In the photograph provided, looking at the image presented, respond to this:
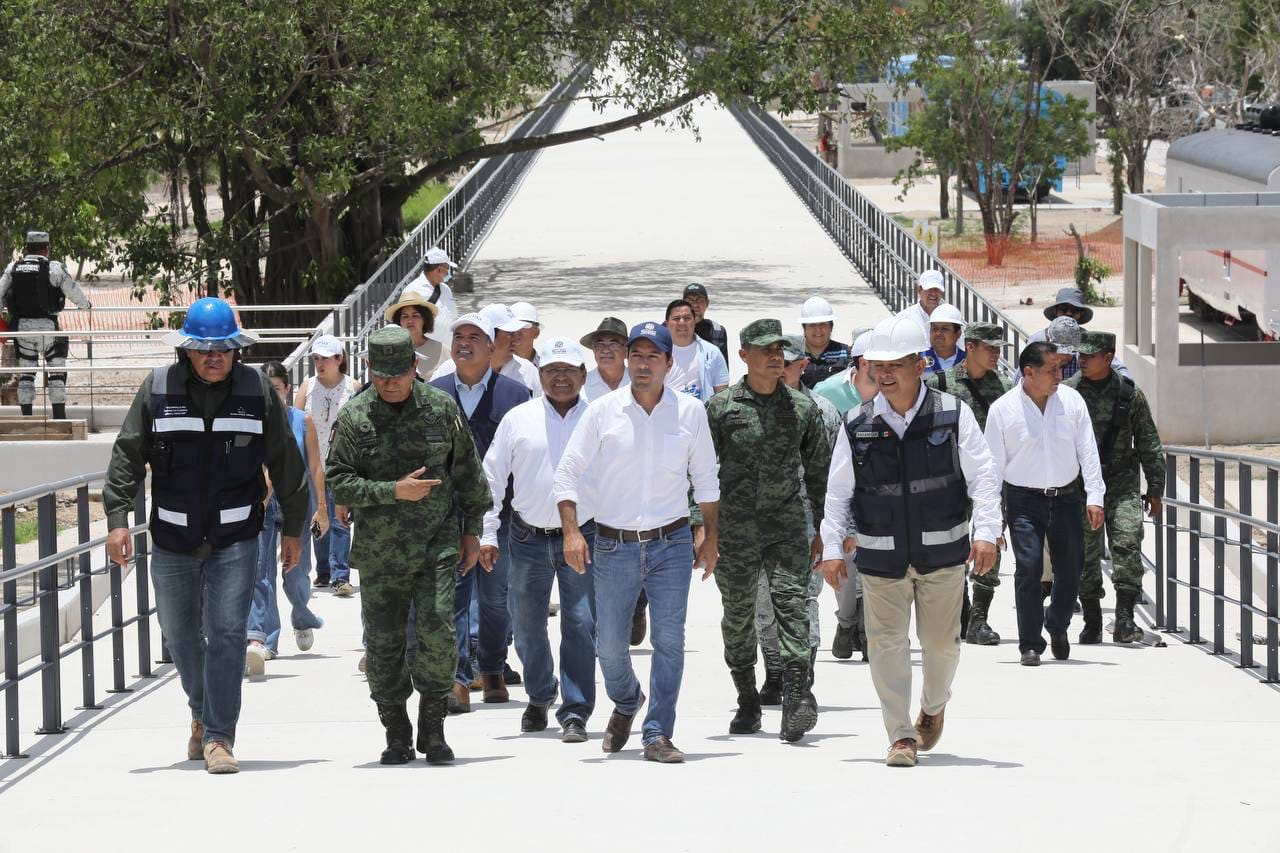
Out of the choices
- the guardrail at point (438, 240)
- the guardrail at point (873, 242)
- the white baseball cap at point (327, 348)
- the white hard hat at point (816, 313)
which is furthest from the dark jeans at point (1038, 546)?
the guardrail at point (438, 240)

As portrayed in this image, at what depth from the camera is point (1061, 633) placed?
32.9ft

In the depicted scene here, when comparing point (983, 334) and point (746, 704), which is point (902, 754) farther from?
point (983, 334)

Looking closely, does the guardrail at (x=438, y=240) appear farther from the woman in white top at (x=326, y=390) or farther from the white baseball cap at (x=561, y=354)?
the white baseball cap at (x=561, y=354)

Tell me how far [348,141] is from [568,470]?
657 inches

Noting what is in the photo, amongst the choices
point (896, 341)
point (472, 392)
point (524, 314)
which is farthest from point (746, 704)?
point (524, 314)

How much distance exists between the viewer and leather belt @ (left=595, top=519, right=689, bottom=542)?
24.5 feet

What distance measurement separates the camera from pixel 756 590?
7945 millimetres

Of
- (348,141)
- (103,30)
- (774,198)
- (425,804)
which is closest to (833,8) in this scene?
(348,141)

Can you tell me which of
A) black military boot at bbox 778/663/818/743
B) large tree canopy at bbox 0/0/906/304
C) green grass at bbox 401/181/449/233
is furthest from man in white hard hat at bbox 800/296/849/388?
green grass at bbox 401/181/449/233

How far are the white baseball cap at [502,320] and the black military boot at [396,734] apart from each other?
8.69ft

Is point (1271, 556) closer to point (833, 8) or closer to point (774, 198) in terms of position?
Result: point (833, 8)

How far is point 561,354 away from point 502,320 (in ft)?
6.19

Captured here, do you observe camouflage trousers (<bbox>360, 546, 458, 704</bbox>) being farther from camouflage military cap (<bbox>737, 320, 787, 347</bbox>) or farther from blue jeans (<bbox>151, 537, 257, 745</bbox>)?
camouflage military cap (<bbox>737, 320, 787, 347</bbox>)

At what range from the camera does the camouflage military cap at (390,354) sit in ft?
23.4
